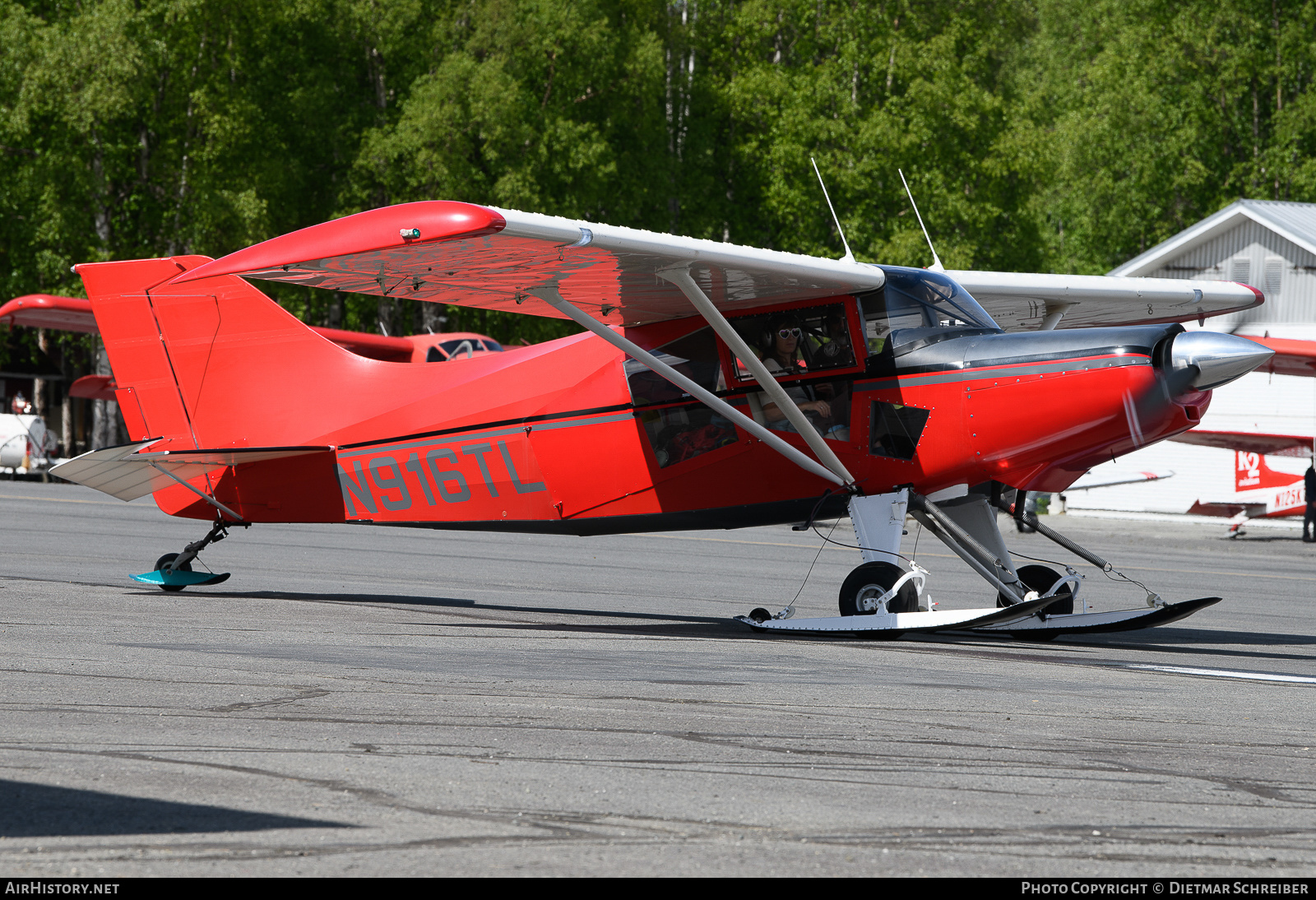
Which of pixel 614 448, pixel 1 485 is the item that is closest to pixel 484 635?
pixel 614 448

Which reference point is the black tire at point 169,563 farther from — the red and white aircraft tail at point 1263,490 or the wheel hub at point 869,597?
the red and white aircraft tail at point 1263,490

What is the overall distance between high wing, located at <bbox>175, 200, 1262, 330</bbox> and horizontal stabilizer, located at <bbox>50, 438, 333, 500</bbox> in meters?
2.26

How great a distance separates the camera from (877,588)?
31.9 ft

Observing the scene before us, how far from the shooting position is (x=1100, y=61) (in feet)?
174

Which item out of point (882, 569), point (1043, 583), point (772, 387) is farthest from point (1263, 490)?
point (772, 387)

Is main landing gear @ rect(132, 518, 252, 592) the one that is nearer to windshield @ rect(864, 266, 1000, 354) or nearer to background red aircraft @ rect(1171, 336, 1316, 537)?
windshield @ rect(864, 266, 1000, 354)

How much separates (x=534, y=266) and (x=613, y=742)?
4459mm

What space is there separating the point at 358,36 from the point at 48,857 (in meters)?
45.3

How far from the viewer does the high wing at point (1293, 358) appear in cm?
1287

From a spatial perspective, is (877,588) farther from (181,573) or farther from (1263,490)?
(1263,490)

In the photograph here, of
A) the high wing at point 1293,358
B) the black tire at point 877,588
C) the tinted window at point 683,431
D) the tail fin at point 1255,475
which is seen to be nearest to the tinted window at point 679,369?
the tinted window at point 683,431

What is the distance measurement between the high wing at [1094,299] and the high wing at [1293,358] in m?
0.52

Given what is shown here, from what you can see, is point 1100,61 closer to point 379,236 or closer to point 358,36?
point 358,36

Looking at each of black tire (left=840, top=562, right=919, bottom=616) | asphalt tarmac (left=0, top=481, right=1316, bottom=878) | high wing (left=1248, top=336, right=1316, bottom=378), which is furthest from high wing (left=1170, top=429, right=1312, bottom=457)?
black tire (left=840, top=562, right=919, bottom=616)
